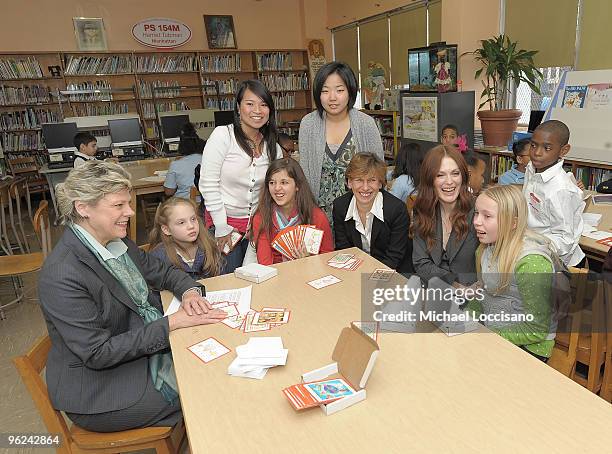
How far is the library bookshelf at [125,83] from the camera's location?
7.66 m

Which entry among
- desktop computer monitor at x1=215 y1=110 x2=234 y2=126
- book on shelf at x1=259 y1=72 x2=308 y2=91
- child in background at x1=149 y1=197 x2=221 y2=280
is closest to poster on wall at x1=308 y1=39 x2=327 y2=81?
book on shelf at x1=259 y1=72 x2=308 y2=91

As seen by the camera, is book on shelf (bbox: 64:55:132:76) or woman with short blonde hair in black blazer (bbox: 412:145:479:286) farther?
book on shelf (bbox: 64:55:132:76)

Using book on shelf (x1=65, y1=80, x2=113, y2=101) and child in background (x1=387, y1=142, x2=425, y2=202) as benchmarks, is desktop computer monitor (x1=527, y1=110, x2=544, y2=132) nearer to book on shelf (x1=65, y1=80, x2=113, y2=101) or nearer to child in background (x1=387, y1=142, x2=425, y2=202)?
child in background (x1=387, y1=142, x2=425, y2=202)

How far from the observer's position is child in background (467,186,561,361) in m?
1.64

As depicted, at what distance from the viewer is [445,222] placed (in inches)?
88.5

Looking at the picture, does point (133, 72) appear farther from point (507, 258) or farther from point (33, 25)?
point (507, 258)

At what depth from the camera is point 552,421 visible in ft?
3.51

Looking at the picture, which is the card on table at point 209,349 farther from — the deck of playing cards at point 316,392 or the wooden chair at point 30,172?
the wooden chair at point 30,172

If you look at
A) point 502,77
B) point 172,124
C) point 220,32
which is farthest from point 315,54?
point 502,77

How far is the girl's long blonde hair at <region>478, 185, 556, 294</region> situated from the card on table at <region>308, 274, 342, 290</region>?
2.25ft

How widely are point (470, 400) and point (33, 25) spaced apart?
9290 millimetres

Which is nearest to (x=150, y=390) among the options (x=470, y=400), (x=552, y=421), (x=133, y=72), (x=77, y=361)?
(x=77, y=361)

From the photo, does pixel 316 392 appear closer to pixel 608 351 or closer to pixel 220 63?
pixel 608 351

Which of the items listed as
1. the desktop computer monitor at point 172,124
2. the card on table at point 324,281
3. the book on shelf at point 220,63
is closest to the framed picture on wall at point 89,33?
the book on shelf at point 220,63
